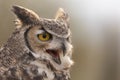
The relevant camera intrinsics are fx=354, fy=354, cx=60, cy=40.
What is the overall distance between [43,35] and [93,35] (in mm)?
1259

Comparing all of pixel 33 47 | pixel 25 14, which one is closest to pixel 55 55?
pixel 33 47

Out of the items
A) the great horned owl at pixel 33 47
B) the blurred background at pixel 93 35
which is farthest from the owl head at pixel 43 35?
the blurred background at pixel 93 35

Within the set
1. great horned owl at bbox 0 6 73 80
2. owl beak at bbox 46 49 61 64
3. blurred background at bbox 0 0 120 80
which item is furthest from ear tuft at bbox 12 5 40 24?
blurred background at bbox 0 0 120 80

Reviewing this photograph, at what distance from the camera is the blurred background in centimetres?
238

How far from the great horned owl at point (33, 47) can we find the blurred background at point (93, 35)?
0.99m

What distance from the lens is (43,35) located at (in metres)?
1.29

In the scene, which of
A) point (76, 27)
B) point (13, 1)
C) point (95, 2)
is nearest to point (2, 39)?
point (13, 1)

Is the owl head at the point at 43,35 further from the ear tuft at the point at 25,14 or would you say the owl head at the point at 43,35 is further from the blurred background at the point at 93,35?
the blurred background at the point at 93,35

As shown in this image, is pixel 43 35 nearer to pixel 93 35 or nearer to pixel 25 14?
pixel 25 14

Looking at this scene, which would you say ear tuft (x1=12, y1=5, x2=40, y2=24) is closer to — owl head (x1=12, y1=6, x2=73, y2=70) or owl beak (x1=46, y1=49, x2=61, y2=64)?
owl head (x1=12, y1=6, x2=73, y2=70)

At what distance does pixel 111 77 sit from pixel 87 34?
373 millimetres

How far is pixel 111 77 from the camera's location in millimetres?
2582

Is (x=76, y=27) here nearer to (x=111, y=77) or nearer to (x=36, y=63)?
(x=111, y=77)

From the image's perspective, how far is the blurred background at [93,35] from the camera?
93.8 inches
